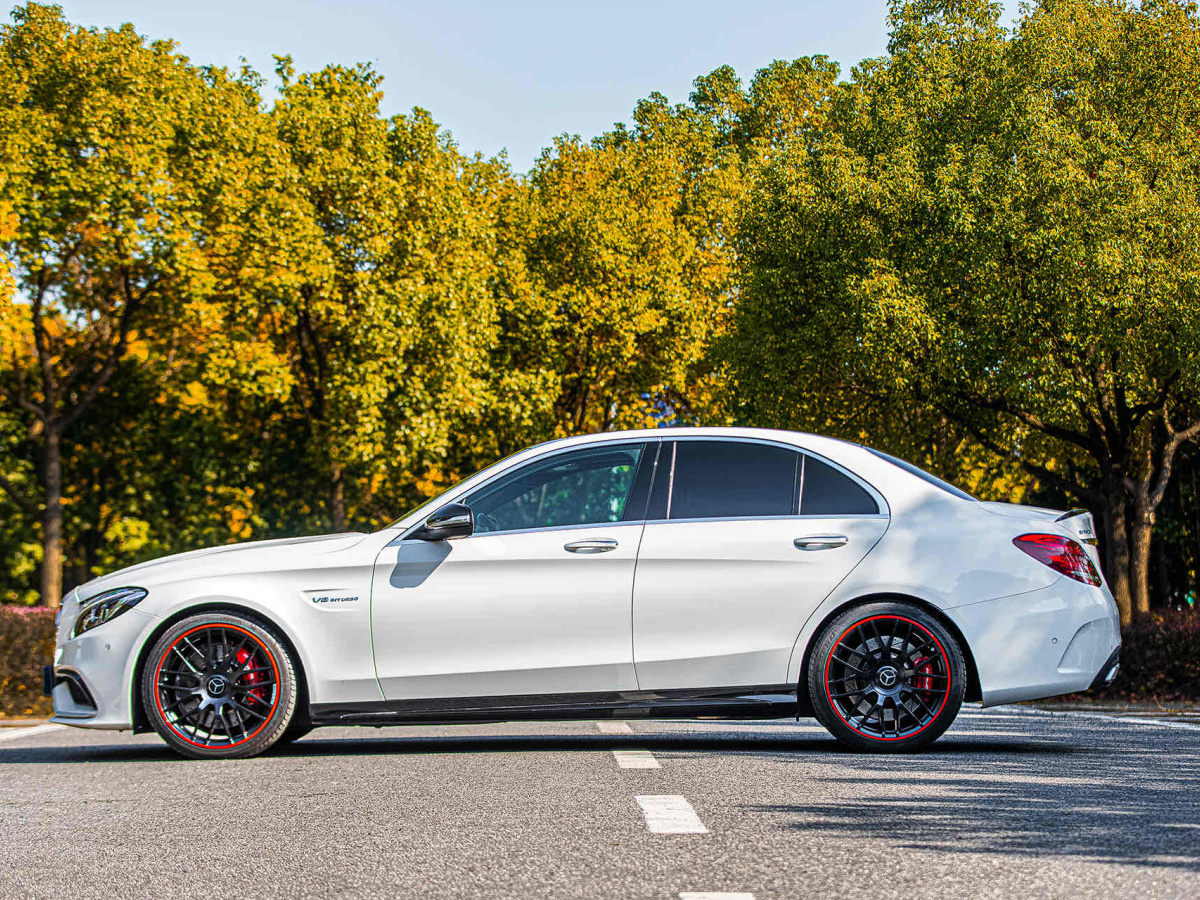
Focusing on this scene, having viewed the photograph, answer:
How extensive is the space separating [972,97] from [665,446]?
2001cm

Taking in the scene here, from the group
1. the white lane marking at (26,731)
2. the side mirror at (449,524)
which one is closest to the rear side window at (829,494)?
the side mirror at (449,524)

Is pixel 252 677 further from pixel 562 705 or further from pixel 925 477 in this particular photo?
pixel 925 477

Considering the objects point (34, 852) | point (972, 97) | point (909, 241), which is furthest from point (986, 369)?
point (34, 852)

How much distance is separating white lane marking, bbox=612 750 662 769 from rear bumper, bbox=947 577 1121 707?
1.73m

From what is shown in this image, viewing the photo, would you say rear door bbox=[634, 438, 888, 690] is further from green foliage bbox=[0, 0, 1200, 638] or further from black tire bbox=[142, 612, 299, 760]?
green foliage bbox=[0, 0, 1200, 638]

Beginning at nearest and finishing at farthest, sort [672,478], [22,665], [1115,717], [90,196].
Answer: [672,478] < [1115,717] < [22,665] < [90,196]

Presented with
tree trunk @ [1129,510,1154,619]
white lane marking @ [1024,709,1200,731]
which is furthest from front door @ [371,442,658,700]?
tree trunk @ [1129,510,1154,619]

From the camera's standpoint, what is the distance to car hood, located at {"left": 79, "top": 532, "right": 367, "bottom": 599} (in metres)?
7.64

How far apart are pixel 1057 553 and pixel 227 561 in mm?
4365

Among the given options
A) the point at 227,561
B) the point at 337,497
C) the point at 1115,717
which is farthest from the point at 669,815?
the point at 337,497

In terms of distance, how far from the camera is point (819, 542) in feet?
24.6

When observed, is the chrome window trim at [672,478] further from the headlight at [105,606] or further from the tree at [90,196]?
the tree at [90,196]

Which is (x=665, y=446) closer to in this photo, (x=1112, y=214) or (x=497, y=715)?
(x=497, y=715)

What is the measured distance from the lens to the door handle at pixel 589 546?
745cm
